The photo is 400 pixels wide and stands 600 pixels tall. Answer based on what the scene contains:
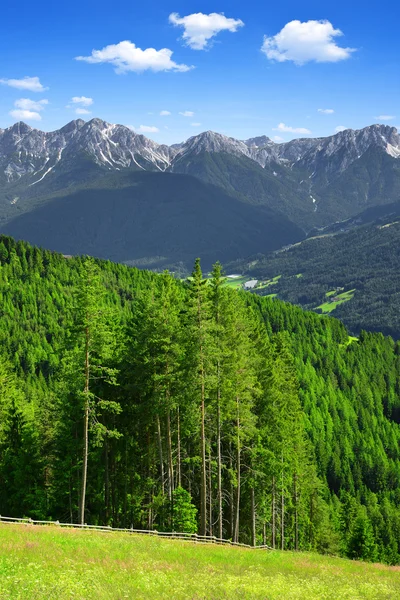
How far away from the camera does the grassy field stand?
1723cm

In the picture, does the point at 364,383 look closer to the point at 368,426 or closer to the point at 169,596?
the point at 368,426

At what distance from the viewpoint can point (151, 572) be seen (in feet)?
68.7

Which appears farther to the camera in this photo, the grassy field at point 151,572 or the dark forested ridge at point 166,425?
the dark forested ridge at point 166,425

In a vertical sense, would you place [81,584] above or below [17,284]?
below

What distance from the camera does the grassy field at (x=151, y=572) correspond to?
17.2m

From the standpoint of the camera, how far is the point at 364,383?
554 feet

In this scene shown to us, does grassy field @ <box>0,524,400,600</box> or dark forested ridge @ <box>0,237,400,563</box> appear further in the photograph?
dark forested ridge @ <box>0,237,400,563</box>

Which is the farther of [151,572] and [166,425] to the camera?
[166,425]

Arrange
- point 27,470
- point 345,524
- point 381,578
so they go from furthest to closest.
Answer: point 345,524 < point 27,470 < point 381,578

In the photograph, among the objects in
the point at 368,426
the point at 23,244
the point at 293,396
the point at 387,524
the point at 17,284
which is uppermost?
the point at 23,244

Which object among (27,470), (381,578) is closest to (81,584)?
(381,578)

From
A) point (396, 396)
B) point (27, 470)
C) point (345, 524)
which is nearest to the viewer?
point (27, 470)

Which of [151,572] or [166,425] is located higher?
[166,425]

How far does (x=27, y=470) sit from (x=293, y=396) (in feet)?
76.8
